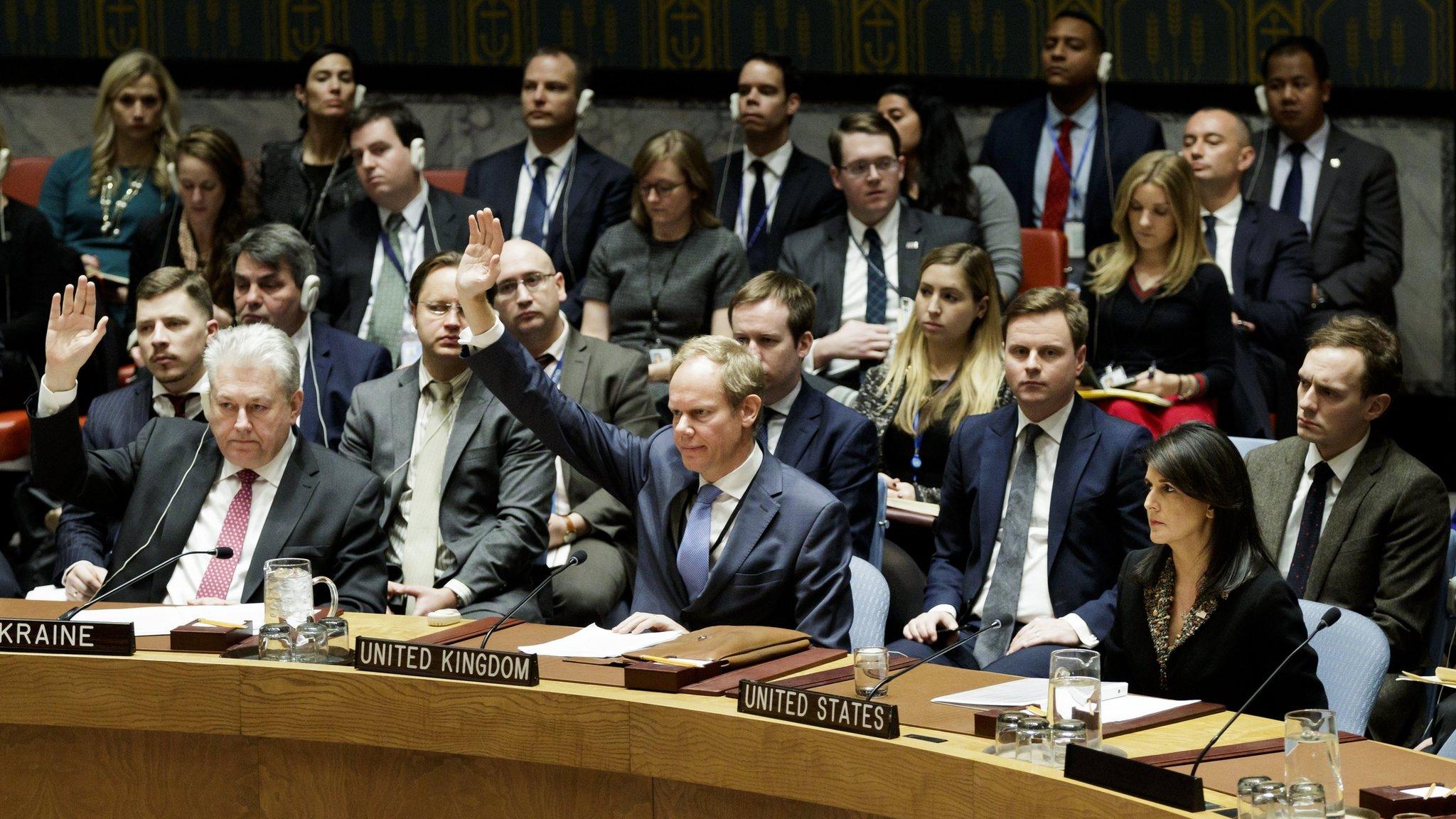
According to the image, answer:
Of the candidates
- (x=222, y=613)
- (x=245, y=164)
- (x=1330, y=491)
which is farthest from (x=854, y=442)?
(x=245, y=164)

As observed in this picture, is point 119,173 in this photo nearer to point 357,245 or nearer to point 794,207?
point 357,245

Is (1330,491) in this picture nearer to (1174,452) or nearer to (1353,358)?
(1353,358)

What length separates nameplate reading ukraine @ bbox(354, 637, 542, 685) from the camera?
2451 millimetres

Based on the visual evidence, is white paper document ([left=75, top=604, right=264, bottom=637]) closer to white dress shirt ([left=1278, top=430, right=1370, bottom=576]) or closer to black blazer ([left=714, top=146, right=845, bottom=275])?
white dress shirt ([left=1278, top=430, right=1370, bottom=576])

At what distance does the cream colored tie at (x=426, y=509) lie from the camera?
12.2ft

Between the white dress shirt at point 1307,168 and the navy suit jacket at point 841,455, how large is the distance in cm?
236

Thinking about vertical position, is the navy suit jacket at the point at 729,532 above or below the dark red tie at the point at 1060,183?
below

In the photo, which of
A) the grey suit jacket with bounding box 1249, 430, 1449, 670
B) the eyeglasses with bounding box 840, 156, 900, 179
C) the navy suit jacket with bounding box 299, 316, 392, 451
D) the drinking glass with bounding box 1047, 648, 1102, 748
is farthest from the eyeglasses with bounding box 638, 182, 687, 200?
the drinking glass with bounding box 1047, 648, 1102, 748

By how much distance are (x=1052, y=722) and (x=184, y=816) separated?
4.56 feet

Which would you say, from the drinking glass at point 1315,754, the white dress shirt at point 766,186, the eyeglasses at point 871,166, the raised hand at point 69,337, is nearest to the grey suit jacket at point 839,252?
the eyeglasses at point 871,166

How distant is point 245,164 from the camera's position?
5363 millimetres

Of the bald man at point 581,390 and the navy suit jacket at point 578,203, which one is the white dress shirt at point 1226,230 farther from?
the bald man at point 581,390

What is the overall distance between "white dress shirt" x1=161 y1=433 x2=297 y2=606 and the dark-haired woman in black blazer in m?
1.68

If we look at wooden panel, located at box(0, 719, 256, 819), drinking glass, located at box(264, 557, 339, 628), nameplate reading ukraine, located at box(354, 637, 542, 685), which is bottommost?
wooden panel, located at box(0, 719, 256, 819)
